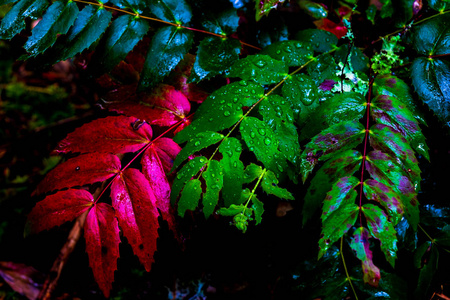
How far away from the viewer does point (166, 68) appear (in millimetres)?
1042

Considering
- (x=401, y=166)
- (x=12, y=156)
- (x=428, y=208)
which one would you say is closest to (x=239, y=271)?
(x=428, y=208)

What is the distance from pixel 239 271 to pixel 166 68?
3.92 feet

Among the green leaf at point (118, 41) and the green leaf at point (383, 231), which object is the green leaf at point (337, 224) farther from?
the green leaf at point (118, 41)

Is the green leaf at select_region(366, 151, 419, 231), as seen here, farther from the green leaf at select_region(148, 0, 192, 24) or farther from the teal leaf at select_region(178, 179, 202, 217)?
the green leaf at select_region(148, 0, 192, 24)

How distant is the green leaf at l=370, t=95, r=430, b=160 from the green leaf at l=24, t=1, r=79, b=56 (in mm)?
1139

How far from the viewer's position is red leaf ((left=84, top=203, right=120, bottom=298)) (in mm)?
882

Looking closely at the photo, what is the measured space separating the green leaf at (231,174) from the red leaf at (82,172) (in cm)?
42

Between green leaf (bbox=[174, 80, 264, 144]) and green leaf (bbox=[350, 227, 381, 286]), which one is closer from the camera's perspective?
green leaf (bbox=[350, 227, 381, 286])

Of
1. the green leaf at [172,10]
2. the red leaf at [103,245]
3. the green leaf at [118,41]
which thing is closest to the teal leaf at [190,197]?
the red leaf at [103,245]

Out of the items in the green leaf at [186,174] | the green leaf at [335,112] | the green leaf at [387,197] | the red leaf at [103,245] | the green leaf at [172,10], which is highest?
the green leaf at [172,10]

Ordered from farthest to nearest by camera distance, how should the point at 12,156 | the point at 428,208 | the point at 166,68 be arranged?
the point at 12,156
the point at 428,208
the point at 166,68

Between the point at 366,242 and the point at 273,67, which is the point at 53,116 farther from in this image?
the point at 366,242

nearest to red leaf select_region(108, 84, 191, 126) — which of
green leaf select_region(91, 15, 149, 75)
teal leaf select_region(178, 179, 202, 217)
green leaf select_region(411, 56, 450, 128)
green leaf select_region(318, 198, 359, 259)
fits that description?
green leaf select_region(91, 15, 149, 75)

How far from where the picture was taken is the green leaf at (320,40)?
3.82 feet
